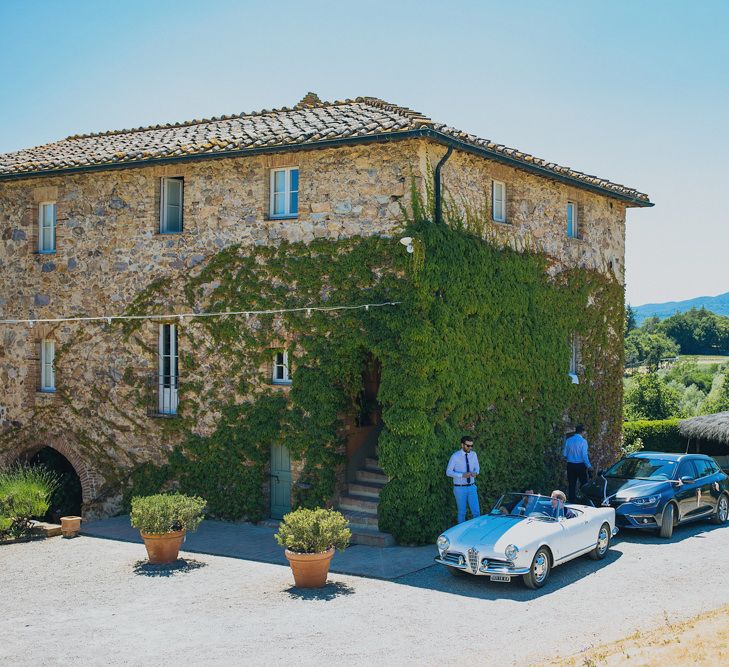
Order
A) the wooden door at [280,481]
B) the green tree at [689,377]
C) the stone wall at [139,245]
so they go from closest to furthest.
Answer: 1. the stone wall at [139,245]
2. the wooden door at [280,481]
3. the green tree at [689,377]

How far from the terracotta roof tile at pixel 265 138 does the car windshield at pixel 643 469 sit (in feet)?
19.6

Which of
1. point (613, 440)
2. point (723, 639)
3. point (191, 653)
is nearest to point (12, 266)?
point (191, 653)

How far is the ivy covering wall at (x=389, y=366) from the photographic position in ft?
Answer: 47.5

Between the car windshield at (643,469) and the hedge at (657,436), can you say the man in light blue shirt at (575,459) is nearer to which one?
the car windshield at (643,469)

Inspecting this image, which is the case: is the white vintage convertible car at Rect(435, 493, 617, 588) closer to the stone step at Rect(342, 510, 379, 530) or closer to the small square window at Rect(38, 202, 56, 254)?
the stone step at Rect(342, 510, 379, 530)

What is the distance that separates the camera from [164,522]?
43.5ft

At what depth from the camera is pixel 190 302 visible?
16906 millimetres

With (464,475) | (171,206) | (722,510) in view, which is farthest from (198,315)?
(722,510)

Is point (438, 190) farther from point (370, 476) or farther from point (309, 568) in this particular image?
point (309, 568)

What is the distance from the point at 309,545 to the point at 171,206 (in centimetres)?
850

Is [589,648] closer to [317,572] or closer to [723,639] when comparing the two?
[723,639]

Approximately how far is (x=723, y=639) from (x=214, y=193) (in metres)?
11.7

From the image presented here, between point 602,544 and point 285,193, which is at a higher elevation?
point 285,193


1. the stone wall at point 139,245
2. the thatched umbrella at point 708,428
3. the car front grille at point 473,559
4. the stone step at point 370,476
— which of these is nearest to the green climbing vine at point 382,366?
the stone wall at point 139,245
